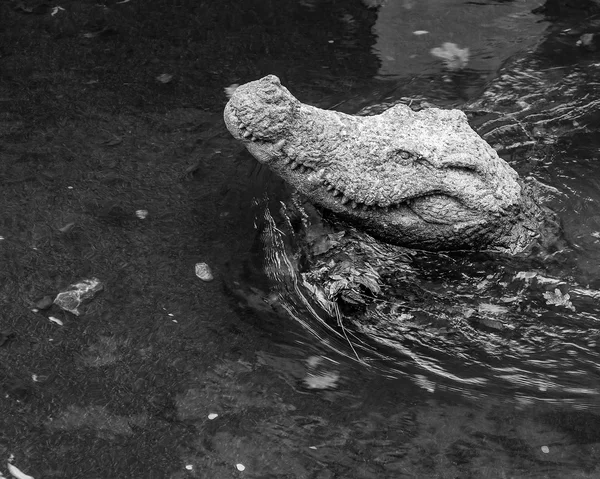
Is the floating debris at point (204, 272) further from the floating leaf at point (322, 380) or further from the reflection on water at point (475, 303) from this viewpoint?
the floating leaf at point (322, 380)

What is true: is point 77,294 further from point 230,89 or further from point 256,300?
point 230,89

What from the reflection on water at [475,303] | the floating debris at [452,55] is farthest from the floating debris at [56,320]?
the floating debris at [452,55]

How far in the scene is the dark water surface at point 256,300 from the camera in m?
3.80

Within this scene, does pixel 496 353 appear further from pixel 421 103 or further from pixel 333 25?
pixel 333 25

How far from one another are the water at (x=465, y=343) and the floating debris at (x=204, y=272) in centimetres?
27

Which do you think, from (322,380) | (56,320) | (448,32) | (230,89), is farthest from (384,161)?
(448,32)

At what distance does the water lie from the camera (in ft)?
12.5

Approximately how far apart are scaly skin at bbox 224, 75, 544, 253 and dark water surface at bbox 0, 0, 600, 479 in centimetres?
38

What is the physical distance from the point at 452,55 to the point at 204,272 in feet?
10.2

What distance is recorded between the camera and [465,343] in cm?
429

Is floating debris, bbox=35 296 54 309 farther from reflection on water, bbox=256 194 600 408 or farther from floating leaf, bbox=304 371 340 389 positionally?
floating leaf, bbox=304 371 340 389

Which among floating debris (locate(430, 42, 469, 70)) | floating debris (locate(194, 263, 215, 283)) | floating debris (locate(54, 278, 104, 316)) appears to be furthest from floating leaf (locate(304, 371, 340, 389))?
floating debris (locate(430, 42, 469, 70))

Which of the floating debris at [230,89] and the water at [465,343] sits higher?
the floating debris at [230,89]

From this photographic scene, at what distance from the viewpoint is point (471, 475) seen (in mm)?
3693
